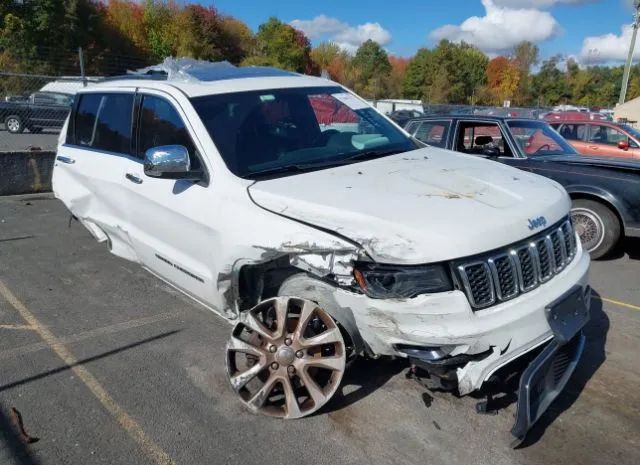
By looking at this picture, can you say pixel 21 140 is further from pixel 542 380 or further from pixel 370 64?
pixel 370 64

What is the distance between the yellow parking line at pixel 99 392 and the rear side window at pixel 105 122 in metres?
1.55

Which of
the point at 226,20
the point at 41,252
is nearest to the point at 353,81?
the point at 226,20

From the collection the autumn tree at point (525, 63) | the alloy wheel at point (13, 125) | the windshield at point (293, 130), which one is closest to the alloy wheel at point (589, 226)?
the windshield at point (293, 130)

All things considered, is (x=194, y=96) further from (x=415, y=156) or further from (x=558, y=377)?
(x=558, y=377)

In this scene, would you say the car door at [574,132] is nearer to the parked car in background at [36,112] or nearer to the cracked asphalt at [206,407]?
the cracked asphalt at [206,407]

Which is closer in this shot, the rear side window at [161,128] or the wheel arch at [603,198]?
the rear side window at [161,128]

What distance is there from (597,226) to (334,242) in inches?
189

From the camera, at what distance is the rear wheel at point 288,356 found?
10.1 ft

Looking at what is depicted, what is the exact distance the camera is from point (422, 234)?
272 centimetres

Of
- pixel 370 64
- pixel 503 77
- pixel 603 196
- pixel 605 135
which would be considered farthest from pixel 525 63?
pixel 603 196

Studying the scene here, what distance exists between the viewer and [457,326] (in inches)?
106

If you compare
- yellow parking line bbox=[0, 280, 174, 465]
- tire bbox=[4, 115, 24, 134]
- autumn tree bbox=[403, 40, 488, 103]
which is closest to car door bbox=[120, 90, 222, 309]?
yellow parking line bbox=[0, 280, 174, 465]

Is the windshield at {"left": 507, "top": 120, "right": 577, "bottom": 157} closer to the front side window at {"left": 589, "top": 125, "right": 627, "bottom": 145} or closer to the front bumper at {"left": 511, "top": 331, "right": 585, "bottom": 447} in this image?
the front bumper at {"left": 511, "top": 331, "right": 585, "bottom": 447}

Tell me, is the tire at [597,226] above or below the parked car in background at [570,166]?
below
